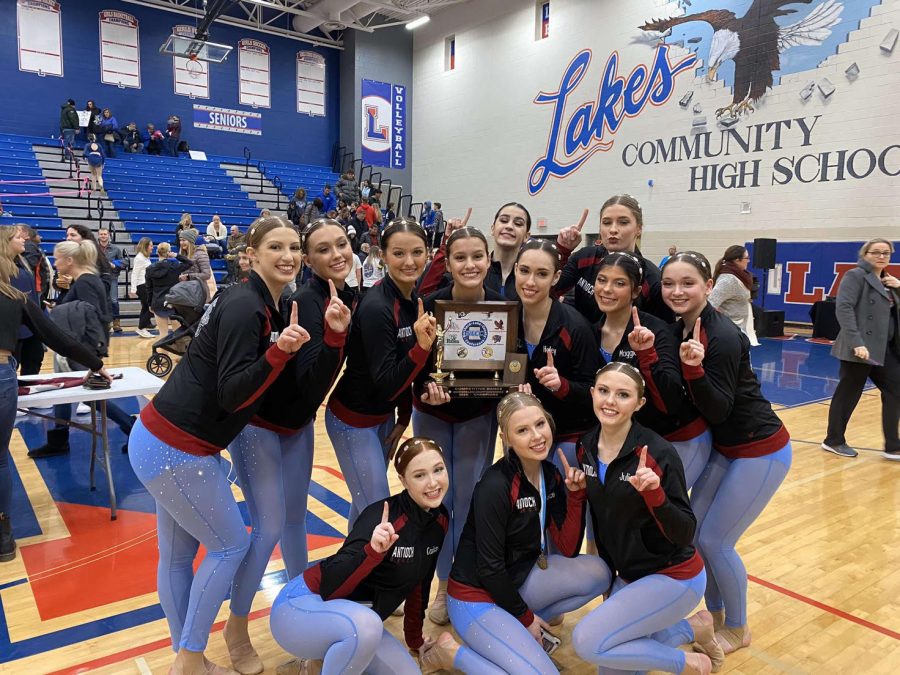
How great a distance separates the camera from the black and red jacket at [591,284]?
2943 mm

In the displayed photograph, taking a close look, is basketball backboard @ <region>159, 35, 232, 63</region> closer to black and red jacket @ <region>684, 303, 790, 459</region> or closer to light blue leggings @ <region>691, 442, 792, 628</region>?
black and red jacket @ <region>684, 303, 790, 459</region>

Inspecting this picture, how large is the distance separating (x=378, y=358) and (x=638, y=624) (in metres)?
1.40

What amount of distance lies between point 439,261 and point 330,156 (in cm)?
2181

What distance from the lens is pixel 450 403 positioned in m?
2.86

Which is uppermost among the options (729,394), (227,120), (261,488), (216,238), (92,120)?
(227,120)

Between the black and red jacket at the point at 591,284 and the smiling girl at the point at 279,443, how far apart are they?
3.83 ft

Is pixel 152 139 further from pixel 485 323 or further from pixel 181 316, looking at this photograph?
pixel 485 323

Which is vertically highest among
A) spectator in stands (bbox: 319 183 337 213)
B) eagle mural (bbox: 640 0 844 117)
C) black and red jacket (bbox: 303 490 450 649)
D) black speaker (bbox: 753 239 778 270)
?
eagle mural (bbox: 640 0 844 117)

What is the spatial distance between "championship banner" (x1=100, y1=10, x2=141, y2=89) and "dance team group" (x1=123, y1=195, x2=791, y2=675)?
2108cm

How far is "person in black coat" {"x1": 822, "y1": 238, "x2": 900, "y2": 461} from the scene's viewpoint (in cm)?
524

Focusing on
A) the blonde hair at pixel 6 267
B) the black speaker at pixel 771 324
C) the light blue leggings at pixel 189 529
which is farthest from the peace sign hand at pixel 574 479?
the black speaker at pixel 771 324

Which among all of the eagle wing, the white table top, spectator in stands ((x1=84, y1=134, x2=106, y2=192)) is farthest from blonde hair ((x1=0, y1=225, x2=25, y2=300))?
spectator in stands ((x1=84, y1=134, x2=106, y2=192))

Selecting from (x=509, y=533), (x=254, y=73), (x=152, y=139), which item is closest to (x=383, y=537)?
(x=509, y=533)

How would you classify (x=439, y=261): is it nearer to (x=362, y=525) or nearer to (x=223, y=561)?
(x=362, y=525)
